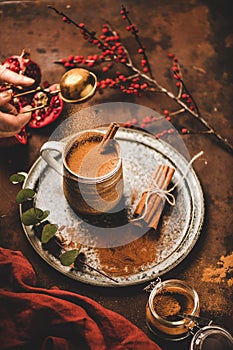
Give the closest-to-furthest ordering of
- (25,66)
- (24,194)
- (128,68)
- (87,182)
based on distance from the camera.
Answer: (87,182)
(24,194)
(25,66)
(128,68)

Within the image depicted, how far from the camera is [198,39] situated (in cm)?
131

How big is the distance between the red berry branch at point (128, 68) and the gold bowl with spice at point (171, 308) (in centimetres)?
39

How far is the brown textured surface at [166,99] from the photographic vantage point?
3.20 feet

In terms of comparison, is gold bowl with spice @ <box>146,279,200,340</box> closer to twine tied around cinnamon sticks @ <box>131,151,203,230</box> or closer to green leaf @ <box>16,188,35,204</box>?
twine tied around cinnamon sticks @ <box>131,151,203,230</box>

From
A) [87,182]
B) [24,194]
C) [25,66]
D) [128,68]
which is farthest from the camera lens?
[128,68]

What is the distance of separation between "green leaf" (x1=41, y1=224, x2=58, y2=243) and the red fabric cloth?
97mm

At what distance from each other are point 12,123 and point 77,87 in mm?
163

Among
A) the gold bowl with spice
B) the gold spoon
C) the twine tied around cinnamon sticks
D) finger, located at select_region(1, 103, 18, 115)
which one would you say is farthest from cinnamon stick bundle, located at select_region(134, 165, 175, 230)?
finger, located at select_region(1, 103, 18, 115)

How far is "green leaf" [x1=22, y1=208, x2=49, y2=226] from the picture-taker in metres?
0.98

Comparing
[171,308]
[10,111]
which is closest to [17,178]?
[10,111]

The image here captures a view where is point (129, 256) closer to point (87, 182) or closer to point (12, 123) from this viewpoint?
point (87, 182)

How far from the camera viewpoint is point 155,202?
1.02 m

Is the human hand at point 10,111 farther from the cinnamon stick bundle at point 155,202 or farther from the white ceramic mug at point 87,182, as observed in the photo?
the cinnamon stick bundle at point 155,202

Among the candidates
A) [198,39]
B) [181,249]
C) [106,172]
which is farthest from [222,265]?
[198,39]
